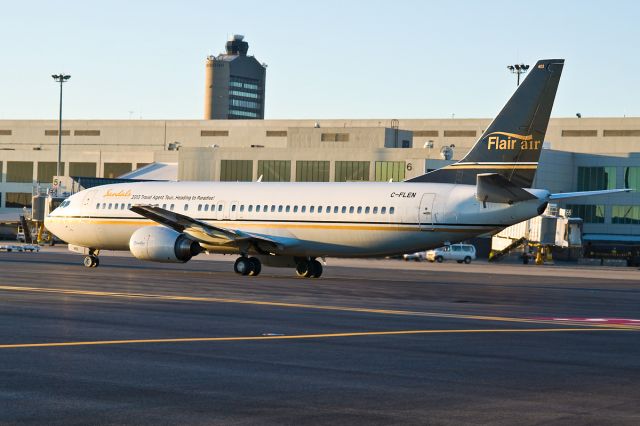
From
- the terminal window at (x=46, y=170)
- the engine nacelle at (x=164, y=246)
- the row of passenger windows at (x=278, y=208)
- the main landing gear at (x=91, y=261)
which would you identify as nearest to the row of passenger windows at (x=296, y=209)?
the row of passenger windows at (x=278, y=208)

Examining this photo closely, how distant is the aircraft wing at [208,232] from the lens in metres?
49.4

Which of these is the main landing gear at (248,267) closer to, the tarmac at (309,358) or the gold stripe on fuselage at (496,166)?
the gold stripe on fuselage at (496,166)

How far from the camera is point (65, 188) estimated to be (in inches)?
4983

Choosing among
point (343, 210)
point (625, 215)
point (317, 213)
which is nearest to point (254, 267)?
point (317, 213)

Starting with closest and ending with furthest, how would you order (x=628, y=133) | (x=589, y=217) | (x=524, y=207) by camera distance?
1. (x=524, y=207)
2. (x=589, y=217)
3. (x=628, y=133)

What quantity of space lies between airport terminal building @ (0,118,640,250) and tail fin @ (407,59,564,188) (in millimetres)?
52573

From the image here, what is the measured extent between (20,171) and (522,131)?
10294 centimetres

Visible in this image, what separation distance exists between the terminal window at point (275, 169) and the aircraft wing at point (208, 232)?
68.9 metres

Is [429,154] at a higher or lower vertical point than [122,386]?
higher

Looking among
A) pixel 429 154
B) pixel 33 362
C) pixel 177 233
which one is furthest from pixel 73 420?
pixel 429 154

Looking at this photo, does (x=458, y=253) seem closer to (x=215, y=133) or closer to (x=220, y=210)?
(x=220, y=210)

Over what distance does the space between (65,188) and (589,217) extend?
58.8m

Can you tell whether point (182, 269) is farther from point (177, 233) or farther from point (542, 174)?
point (542, 174)

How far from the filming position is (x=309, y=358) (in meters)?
18.9
